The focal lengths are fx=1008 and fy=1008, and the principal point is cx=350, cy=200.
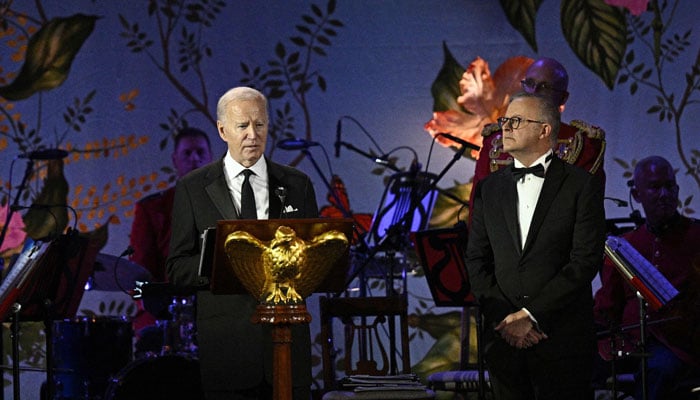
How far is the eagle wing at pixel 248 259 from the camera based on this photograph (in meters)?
2.61

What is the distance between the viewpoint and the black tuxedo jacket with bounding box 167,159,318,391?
299cm

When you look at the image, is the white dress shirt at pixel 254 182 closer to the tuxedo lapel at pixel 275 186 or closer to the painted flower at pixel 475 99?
the tuxedo lapel at pixel 275 186

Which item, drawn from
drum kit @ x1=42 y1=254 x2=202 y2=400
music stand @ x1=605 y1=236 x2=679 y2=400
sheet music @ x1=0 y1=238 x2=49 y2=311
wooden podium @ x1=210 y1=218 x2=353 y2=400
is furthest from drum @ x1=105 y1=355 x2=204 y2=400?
wooden podium @ x1=210 y1=218 x2=353 y2=400

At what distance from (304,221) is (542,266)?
0.99m

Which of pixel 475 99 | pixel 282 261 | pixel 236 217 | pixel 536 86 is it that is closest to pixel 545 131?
pixel 536 86

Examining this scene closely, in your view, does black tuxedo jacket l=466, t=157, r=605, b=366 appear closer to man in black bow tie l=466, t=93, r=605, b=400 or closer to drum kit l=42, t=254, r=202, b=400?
man in black bow tie l=466, t=93, r=605, b=400

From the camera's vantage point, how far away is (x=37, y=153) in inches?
201

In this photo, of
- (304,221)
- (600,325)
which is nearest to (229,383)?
(304,221)

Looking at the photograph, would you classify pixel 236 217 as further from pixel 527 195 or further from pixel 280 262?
pixel 527 195

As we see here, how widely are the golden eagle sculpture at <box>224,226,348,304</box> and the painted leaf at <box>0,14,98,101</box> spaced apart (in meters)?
4.28

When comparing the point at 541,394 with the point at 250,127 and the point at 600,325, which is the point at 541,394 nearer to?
the point at 250,127

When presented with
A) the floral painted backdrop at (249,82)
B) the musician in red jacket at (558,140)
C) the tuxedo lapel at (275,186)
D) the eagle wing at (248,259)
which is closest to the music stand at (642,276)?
the musician in red jacket at (558,140)

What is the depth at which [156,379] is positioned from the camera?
15.5ft

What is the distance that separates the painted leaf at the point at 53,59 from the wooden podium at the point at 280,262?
424 cm
